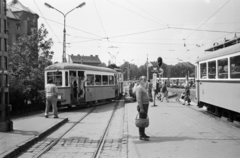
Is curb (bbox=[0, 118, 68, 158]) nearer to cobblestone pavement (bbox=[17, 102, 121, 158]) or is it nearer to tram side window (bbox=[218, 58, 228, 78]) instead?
cobblestone pavement (bbox=[17, 102, 121, 158])

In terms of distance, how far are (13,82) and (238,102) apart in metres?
12.0

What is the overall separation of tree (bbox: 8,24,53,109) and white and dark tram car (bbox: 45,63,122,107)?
4.28ft

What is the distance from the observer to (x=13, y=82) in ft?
51.5

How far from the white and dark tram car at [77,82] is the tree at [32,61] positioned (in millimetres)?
1306

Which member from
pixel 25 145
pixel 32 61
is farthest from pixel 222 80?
pixel 32 61

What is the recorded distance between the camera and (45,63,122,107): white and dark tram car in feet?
54.7

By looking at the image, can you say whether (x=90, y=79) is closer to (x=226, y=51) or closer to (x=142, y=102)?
(x=226, y=51)

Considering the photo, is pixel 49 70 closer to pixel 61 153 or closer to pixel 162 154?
pixel 61 153

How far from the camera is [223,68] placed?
11234mm

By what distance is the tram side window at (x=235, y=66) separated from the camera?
31.9 feet

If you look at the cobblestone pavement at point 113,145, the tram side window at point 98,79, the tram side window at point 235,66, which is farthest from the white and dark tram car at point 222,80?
the tram side window at point 98,79

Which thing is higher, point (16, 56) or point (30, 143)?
point (16, 56)

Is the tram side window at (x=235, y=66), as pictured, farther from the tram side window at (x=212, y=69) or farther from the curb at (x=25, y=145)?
the curb at (x=25, y=145)

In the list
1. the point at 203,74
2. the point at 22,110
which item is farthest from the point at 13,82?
the point at 203,74
